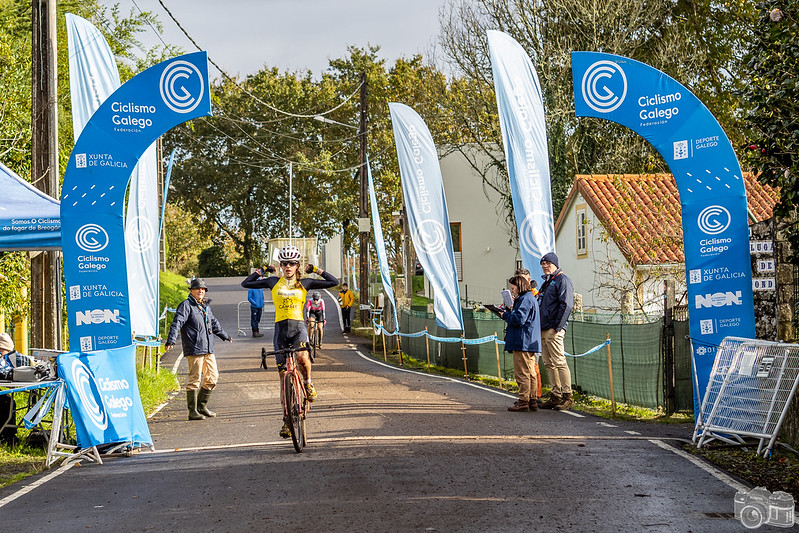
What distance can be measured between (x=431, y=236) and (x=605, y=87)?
342 inches

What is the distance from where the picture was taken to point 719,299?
423 inches

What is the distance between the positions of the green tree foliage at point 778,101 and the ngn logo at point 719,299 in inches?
42.9

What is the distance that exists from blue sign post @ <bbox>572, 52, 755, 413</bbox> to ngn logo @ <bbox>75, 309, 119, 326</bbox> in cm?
614

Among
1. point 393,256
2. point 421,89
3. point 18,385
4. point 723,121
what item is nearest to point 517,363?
point 18,385

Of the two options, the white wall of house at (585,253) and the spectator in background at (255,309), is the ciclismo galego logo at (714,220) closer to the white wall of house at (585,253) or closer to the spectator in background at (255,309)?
the white wall of house at (585,253)

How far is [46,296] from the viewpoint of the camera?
47.1 ft

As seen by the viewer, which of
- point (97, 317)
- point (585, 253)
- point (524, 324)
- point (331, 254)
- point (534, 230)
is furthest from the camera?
point (331, 254)

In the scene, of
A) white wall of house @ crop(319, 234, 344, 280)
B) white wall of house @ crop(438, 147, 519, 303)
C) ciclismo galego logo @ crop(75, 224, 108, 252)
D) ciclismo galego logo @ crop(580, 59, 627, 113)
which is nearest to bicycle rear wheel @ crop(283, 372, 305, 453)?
ciclismo galego logo @ crop(75, 224, 108, 252)

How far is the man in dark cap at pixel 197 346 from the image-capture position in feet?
45.1

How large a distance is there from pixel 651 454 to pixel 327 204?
4537 cm

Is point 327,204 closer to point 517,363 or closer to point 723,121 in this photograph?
point 723,121

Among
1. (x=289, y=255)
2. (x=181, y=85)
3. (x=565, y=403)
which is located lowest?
(x=565, y=403)

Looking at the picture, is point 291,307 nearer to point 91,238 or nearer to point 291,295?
point 291,295

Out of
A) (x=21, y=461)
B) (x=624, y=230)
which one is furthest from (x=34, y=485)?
(x=624, y=230)
